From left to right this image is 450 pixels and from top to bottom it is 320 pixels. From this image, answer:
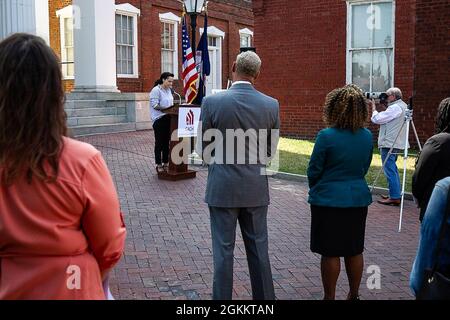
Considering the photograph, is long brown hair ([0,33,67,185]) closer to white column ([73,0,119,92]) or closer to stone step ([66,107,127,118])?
stone step ([66,107,127,118])

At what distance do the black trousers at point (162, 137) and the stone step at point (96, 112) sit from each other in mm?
6830

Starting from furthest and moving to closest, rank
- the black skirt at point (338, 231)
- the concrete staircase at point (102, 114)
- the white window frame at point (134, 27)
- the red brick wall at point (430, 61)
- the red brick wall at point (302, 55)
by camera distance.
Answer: the white window frame at point (134, 27)
the concrete staircase at point (102, 114)
the red brick wall at point (302, 55)
the red brick wall at point (430, 61)
the black skirt at point (338, 231)

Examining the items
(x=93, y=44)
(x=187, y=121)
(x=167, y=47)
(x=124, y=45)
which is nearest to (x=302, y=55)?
(x=93, y=44)

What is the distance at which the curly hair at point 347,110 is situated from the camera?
457 centimetres

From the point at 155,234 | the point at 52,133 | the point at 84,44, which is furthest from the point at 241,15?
the point at 52,133

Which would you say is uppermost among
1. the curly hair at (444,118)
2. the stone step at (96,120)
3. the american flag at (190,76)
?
the american flag at (190,76)

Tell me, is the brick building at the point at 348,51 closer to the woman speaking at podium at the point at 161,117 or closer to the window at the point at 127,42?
the window at the point at 127,42

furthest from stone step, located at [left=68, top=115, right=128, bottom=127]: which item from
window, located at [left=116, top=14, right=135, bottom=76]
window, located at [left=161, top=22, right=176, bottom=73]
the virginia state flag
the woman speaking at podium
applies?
the woman speaking at podium

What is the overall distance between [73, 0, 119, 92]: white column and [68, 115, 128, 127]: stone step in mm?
1192

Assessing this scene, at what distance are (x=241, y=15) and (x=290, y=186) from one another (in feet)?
68.2

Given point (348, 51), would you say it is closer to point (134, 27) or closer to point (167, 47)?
point (134, 27)

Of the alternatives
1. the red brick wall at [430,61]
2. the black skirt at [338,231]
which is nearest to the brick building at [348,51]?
the red brick wall at [430,61]

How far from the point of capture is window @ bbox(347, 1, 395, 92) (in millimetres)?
15633

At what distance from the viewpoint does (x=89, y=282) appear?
7.53 feet
